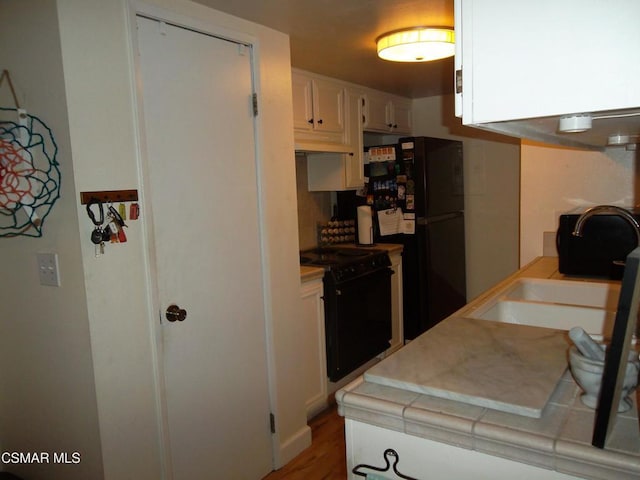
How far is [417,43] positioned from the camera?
2.40 m

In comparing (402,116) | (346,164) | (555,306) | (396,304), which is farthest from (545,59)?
(402,116)

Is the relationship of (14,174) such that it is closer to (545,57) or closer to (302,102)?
(545,57)

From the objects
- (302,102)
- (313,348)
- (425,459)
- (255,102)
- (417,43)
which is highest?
(417,43)

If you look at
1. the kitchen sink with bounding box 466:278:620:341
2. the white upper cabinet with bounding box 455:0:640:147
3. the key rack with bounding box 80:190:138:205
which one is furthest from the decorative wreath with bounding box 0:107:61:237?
the kitchen sink with bounding box 466:278:620:341

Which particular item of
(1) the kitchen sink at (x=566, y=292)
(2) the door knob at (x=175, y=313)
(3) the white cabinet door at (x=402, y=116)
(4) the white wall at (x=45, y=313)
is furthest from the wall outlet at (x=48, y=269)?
(3) the white cabinet door at (x=402, y=116)

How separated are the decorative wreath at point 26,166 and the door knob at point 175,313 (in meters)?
0.56

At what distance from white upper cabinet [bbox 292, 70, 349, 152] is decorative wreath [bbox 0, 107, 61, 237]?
1.56 m

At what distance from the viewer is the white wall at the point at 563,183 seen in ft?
7.82

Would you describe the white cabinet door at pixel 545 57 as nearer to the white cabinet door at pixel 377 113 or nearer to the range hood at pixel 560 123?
the range hood at pixel 560 123

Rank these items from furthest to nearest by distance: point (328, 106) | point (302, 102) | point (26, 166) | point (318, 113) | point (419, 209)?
1. point (419, 209)
2. point (328, 106)
3. point (318, 113)
4. point (302, 102)
5. point (26, 166)

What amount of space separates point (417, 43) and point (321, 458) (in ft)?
7.28

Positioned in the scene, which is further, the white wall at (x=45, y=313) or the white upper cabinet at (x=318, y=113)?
the white upper cabinet at (x=318, y=113)

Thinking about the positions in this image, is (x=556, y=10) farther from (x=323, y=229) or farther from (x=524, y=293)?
(x=323, y=229)

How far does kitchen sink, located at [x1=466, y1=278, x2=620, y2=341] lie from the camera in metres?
1.74
